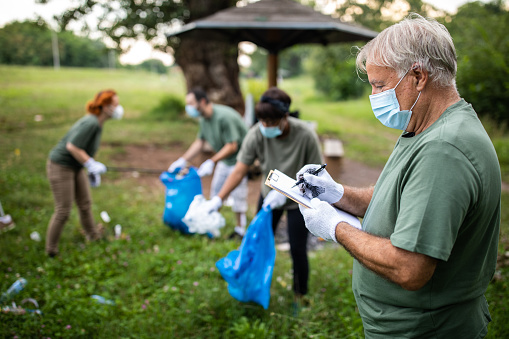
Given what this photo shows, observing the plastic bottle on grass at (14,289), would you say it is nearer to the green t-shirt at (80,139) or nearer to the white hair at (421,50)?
the green t-shirt at (80,139)

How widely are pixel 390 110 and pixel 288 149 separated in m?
1.39

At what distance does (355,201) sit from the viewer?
5.30 feet

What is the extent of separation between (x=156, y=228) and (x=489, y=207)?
362cm

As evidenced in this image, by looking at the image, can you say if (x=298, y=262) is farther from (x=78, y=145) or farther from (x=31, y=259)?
(x=31, y=259)

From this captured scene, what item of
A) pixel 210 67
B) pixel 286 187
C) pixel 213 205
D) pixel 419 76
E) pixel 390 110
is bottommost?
pixel 213 205

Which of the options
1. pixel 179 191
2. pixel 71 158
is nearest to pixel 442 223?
pixel 179 191

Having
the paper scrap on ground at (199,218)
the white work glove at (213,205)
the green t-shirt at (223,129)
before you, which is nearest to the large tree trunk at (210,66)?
the green t-shirt at (223,129)

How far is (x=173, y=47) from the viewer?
917cm

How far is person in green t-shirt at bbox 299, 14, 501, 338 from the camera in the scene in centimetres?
94

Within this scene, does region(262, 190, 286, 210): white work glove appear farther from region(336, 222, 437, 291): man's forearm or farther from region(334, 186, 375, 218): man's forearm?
region(336, 222, 437, 291): man's forearm

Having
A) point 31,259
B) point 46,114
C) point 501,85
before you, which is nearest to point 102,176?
point 31,259

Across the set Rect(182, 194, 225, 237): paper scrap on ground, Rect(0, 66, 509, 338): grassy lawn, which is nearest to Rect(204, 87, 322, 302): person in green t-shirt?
Rect(182, 194, 225, 237): paper scrap on ground

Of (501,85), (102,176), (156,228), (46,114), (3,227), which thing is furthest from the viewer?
(46,114)

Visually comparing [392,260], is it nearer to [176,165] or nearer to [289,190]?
[289,190]
